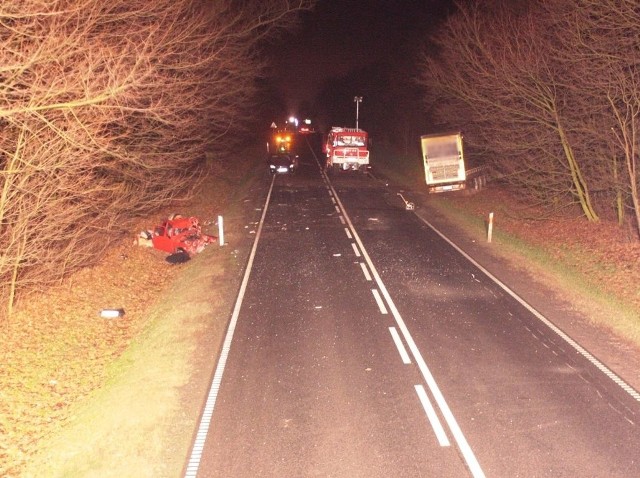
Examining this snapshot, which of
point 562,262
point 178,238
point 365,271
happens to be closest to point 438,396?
point 365,271

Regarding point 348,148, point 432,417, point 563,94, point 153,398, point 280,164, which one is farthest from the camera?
point 280,164

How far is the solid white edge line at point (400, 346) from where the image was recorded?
9.18m

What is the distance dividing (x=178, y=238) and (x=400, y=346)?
10.4 m

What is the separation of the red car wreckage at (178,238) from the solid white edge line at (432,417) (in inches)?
447

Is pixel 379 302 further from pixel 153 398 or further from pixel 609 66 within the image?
pixel 609 66

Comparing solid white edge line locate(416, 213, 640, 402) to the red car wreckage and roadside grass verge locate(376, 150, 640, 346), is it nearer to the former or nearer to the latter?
roadside grass verge locate(376, 150, 640, 346)

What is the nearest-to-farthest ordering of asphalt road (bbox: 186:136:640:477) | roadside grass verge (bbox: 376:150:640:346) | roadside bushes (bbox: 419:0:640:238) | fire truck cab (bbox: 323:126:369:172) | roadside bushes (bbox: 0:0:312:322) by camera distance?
asphalt road (bbox: 186:136:640:477)
roadside bushes (bbox: 0:0:312:322)
roadside grass verge (bbox: 376:150:640:346)
roadside bushes (bbox: 419:0:640:238)
fire truck cab (bbox: 323:126:369:172)

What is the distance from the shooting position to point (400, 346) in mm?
9773

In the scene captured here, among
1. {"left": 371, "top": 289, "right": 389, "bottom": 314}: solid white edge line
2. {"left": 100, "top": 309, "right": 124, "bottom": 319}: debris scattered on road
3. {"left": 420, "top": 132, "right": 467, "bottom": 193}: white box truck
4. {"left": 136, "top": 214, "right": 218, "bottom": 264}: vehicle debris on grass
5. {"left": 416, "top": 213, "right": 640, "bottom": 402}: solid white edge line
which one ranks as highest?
{"left": 420, "top": 132, "right": 467, "bottom": 193}: white box truck

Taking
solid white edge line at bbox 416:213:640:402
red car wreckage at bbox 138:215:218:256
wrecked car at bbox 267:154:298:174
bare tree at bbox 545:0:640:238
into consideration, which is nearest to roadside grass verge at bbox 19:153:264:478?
red car wreckage at bbox 138:215:218:256

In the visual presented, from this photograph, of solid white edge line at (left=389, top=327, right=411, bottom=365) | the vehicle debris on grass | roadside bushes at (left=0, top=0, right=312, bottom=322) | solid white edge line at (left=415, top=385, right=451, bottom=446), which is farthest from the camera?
the vehicle debris on grass

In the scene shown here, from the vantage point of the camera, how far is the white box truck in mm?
27234

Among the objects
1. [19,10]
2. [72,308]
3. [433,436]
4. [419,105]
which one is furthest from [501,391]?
[419,105]

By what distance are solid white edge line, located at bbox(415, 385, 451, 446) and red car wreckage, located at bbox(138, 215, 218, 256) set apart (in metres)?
11.4
